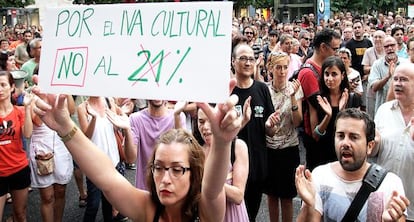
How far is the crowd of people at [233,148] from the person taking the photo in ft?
6.95

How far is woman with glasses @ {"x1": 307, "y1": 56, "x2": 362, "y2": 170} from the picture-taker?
13.2 ft

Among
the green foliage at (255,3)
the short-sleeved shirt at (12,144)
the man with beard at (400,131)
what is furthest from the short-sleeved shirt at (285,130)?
the green foliage at (255,3)

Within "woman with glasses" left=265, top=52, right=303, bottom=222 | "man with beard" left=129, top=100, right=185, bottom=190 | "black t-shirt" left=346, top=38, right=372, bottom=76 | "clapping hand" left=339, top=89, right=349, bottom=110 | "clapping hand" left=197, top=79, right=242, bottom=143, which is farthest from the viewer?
"black t-shirt" left=346, top=38, right=372, bottom=76

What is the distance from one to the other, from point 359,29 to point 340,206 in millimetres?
6807

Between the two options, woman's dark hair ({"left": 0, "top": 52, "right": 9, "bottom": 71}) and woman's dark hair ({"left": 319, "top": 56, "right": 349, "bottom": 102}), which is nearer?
woman's dark hair ({"left": 319, "top": 56, "right": 349, "bottom": 102})

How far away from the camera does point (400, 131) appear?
3.29 meters

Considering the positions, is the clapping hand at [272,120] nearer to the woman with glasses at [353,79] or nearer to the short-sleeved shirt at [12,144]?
the woman with glasses at [353,79]

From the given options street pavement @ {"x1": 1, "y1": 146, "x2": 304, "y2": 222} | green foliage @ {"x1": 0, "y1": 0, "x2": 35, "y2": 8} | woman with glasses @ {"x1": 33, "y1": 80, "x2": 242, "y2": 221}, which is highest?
green foliage @ {"x1": 0, "y1": 0, "x2": 35, "y2": 8}

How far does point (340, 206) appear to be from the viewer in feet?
8.20

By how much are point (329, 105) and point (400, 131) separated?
82 centimetres

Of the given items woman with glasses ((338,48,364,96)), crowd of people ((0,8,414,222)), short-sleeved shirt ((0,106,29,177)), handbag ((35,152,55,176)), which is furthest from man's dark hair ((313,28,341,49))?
short-sleeved shirt ((0,106,29,177))

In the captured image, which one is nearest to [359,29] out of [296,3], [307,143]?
[307,143]

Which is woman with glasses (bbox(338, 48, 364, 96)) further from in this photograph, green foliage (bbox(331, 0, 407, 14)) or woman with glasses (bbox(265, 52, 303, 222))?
green foliage (bbox(331, 0, 407, 14))

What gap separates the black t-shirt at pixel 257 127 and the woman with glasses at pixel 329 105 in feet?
1.42
